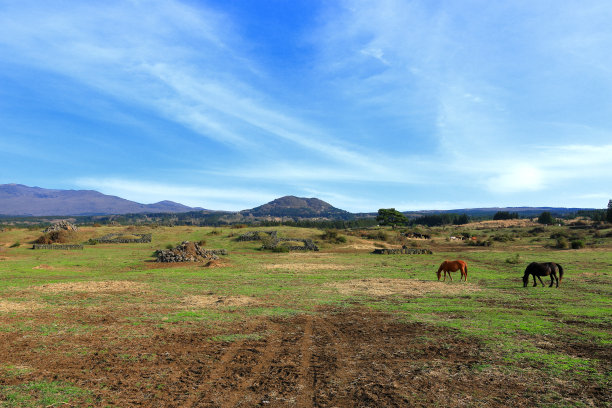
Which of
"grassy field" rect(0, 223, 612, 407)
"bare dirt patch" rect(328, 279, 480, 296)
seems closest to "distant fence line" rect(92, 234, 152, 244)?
"grassy field" rect(0, 223, 612, 407)

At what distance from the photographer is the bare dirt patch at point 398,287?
18.9m

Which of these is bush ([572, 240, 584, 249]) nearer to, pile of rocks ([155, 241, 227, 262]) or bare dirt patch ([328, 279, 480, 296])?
bare dirt patch ([328, 279, 480, 296])

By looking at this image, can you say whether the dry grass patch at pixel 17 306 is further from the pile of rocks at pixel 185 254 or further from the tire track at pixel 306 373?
the pile of rocks at pixel 185 254

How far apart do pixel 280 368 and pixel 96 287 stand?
51.6 feet

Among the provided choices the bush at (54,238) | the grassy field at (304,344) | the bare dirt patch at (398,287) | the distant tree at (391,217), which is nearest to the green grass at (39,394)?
the grassy field at (304,344)

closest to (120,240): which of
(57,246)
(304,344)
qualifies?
(57,246)

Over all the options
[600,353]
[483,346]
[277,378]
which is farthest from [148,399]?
[600,353]

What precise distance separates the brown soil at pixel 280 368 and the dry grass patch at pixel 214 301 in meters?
3.47

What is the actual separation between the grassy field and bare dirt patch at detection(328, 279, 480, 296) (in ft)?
0.76

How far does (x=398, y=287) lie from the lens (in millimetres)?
20359

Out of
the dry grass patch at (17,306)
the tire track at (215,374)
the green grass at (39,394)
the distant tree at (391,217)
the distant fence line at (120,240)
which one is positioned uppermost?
the distant tree at (391,217)

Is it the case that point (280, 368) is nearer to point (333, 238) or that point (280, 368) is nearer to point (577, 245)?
point (333, 238)

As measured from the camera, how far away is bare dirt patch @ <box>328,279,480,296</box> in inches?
742

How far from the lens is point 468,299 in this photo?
54.9 ft
